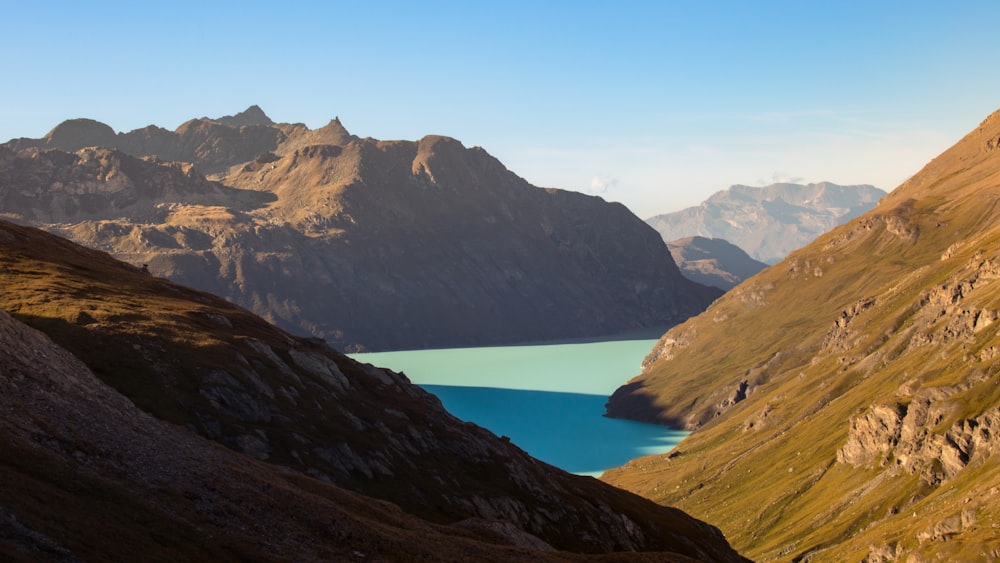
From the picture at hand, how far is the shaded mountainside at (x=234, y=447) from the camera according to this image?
59.6 meters

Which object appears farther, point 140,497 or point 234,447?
point 234,447

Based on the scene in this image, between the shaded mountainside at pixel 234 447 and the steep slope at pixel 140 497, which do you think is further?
the shaded mountainside at pixel 234 447

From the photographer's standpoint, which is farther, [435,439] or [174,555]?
[435,439]

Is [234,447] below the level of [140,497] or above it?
above

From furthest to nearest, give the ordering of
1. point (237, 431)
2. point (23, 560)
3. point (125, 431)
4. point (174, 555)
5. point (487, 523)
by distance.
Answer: point (237, 431) < point (487, 523) < point (125, 431) < point (174, 555) < point (23, 560)

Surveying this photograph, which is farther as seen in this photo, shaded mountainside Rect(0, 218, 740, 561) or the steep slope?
shaded mountainside Rect(0, 218, 740, 561)

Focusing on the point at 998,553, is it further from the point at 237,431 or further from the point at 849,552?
the point at 237,431

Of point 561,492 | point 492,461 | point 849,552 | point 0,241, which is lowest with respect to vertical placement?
point 849,552

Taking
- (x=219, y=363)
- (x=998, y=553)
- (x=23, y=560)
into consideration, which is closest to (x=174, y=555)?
(x=23, y=560)

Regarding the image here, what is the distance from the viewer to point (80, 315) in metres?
114

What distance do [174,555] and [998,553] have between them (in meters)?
138

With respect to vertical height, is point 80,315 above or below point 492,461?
above

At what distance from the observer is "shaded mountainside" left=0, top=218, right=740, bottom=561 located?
2345 inches

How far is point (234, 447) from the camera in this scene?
101562 mm
